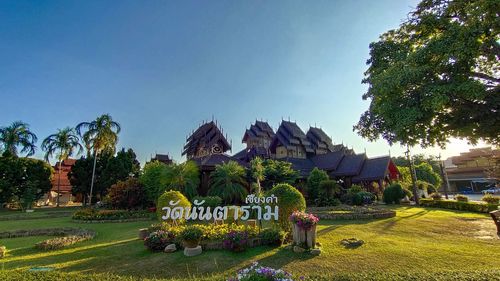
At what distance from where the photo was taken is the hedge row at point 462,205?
19.9 meters

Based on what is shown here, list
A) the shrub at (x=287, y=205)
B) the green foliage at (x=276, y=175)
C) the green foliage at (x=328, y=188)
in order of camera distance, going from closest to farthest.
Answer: the shrub at (x=287, y=205), the green foliage at (x=328, y=188), the green foliage at (x=276, y=175)

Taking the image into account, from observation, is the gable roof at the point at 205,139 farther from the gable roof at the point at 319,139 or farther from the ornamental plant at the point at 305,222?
the ornamental plant at the point at 305,222

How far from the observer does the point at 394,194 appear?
26.2 m

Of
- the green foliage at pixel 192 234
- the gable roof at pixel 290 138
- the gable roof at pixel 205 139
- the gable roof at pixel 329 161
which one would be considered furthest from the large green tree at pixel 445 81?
the gable roof at pixel 290 138

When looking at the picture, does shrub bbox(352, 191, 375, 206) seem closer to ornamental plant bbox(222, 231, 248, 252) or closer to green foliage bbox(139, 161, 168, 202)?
green foliage bbox(139, 161, 168, 202)

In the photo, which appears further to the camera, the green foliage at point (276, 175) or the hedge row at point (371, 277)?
the green foliage at point (276, 175)

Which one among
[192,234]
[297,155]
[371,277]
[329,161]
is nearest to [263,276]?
[371,277]

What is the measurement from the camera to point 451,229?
495 inches

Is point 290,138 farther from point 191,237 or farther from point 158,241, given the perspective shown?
point 191,237

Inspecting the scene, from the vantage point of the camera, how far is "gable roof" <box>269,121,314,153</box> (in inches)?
1454

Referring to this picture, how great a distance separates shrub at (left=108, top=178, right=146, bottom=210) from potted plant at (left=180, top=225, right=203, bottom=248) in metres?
17.2

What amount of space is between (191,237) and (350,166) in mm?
26863

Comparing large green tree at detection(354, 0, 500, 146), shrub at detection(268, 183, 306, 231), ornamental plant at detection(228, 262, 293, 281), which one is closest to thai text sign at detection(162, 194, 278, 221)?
shrub at detection(268, 183, 306, 231)

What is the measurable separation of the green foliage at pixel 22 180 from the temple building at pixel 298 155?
694 inches
